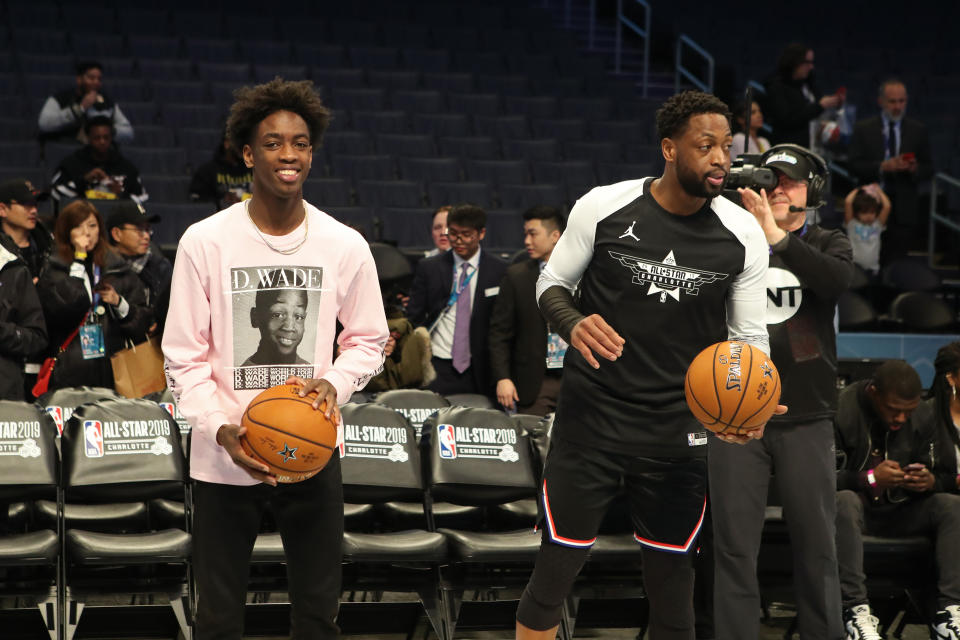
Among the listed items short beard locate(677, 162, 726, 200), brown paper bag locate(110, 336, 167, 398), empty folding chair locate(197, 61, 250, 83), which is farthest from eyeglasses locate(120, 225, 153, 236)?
empty folding chair locate(197, 61, 250, 83)

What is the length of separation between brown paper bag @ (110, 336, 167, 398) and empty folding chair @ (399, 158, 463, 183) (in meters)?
5.04

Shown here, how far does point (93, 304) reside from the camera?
20.5 feet

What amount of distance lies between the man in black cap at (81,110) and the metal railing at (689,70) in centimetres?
601

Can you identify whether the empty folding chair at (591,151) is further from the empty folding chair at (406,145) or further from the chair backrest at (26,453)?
the chair backrest at (26,453)

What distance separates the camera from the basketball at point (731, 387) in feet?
10.9

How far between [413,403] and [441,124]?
6134mm

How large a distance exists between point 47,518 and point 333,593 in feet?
8.54

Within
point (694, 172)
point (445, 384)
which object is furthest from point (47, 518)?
point (694, 172)

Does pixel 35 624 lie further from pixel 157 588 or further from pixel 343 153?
pixel 343 153

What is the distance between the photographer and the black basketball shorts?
3.50 meters

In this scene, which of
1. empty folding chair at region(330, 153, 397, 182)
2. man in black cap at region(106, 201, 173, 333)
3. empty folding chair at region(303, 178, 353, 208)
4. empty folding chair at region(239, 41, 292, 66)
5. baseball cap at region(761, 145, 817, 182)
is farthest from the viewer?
empty folding chair at region(239, 41, 292, 66)

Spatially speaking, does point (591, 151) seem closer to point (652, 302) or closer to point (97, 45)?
point (97, 45)

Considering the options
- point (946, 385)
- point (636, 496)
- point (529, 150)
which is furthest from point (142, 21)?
point (636, 496)

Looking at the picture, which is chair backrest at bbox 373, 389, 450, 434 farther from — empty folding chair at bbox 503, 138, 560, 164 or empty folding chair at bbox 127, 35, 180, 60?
empty folding chair at bbox 127, 35, 180, 60
